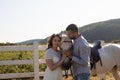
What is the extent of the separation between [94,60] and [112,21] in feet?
531

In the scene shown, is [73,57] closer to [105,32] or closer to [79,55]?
[79,55]

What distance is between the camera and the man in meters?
5.00

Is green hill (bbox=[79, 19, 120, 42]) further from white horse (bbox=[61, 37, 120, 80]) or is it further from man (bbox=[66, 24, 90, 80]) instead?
man (bbox=[66, 24, 90, 80])

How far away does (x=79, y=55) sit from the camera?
5.07m

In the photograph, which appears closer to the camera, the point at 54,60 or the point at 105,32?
the point at 54,60

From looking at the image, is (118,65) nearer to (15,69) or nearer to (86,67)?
(86,67)

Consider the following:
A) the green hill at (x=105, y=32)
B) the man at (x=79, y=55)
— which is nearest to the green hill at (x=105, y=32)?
the green hill at (x=105, y=32)

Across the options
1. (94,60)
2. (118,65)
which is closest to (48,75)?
(94,60)

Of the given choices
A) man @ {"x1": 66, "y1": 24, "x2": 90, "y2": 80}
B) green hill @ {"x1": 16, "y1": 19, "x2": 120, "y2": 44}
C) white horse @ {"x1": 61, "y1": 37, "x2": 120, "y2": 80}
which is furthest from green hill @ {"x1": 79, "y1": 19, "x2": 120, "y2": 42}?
man @ {"x1": 66, "y1": 24, "x2": 90, "y2": 80}

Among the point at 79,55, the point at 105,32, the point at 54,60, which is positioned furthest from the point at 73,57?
the point at 105,32

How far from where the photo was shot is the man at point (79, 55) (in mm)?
5004

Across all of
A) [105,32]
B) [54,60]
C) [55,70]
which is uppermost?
[105,32]

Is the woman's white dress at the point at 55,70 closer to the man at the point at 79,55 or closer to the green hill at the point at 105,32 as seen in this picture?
the man at the point at 79,55

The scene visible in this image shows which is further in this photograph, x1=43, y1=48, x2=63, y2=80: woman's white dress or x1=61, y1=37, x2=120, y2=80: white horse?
x1=61, y1=37, x2=120, y2=80: white horse
